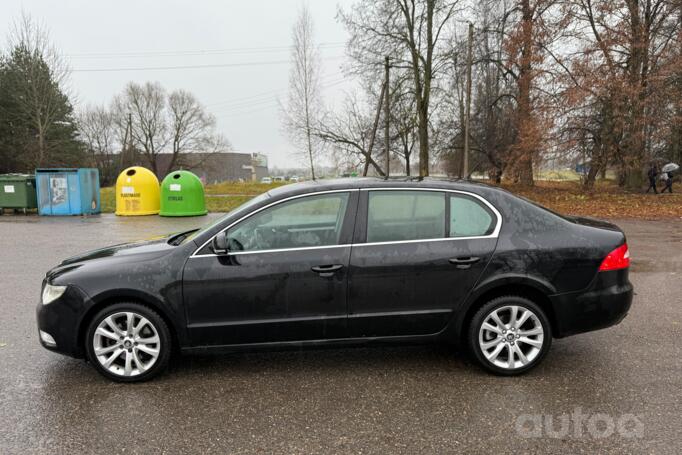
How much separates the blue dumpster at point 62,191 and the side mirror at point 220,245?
1331 cm

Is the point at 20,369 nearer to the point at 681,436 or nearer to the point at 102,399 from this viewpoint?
the point at 102,399

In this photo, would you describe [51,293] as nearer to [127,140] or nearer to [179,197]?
[179,197]

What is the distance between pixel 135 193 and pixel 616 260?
45.4ft

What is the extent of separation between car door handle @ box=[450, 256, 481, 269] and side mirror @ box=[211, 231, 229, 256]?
5.55 feet

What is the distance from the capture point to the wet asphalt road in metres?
2.79

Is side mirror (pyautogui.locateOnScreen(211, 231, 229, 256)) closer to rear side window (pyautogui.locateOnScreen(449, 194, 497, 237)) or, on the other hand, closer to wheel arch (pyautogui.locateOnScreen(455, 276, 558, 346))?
rear side window (pyautogui.locateOnScreen(449, 194, 497, 237))

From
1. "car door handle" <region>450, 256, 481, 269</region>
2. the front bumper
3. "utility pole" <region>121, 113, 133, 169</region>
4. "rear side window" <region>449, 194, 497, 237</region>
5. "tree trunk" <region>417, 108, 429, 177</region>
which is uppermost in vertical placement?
"utility pole" <region>121, 113, 133, 169</region>

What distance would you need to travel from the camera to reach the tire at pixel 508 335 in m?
3.63

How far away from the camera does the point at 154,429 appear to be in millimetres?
2943

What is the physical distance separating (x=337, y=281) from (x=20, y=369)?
2627mm

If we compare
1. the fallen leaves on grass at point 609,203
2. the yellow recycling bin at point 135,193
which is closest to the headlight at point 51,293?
the yellow recycling bin at point 135,193

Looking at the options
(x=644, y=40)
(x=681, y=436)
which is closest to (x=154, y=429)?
(x=681, y=436)

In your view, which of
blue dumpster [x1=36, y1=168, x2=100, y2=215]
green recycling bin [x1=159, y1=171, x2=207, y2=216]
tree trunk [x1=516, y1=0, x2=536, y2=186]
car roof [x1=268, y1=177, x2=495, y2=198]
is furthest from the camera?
tree trunk [x1=516, y1=0, x2=536, y2=186]

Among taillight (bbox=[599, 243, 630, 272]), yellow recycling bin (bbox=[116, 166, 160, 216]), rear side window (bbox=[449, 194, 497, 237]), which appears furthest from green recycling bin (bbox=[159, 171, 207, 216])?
taillight (bbox=[599, 243, 630, 272])
